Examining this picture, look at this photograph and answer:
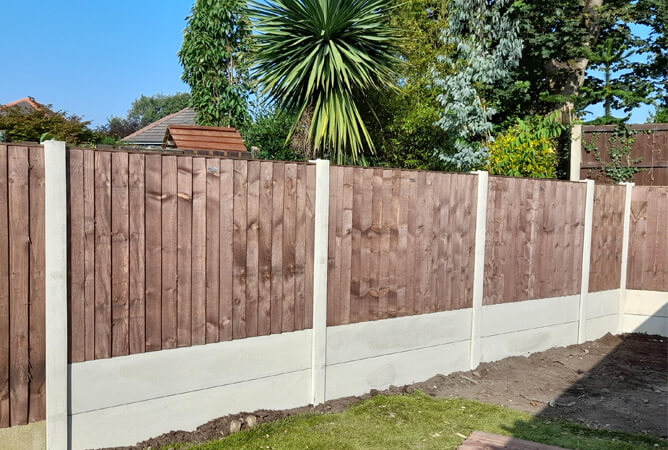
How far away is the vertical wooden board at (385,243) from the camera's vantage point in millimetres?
5688

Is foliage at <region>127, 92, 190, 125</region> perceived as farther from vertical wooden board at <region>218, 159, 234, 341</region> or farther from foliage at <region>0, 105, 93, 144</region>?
vertical wooden board at <region>218, 159, 234, 341</region>

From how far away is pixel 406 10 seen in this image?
15070 mm

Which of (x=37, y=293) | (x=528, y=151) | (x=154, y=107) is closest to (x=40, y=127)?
(x=528, y=151)

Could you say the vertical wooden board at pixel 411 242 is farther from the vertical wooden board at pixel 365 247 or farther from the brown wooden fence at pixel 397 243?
the vertical wooden board at pixel 365 247

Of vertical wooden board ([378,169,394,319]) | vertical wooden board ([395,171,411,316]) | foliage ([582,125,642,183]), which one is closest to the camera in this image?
vertical wooden board ([378,169,394,319])

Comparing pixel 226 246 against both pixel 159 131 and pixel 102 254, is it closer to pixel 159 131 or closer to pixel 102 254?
pixel 102 254

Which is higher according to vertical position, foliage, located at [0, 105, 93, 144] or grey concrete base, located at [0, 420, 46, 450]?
foliage, located at [0, 105, 93, 144]

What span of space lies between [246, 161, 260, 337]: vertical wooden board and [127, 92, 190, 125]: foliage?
74.1m

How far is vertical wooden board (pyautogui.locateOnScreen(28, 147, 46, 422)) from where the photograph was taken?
370cm

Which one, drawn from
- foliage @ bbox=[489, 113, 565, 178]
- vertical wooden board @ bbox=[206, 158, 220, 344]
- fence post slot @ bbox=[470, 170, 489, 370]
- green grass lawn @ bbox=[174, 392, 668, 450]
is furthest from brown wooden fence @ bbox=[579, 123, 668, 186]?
vertical wooden board @ bbox=[206, 158, 220, 344]

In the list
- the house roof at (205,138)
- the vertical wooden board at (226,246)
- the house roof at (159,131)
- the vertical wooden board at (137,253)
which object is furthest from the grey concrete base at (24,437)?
the house roof at (159,131)

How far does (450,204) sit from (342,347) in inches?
76.6

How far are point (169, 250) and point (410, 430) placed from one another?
7.61 feet

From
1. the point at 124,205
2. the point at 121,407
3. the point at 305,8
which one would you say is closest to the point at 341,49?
the point at 305,8
